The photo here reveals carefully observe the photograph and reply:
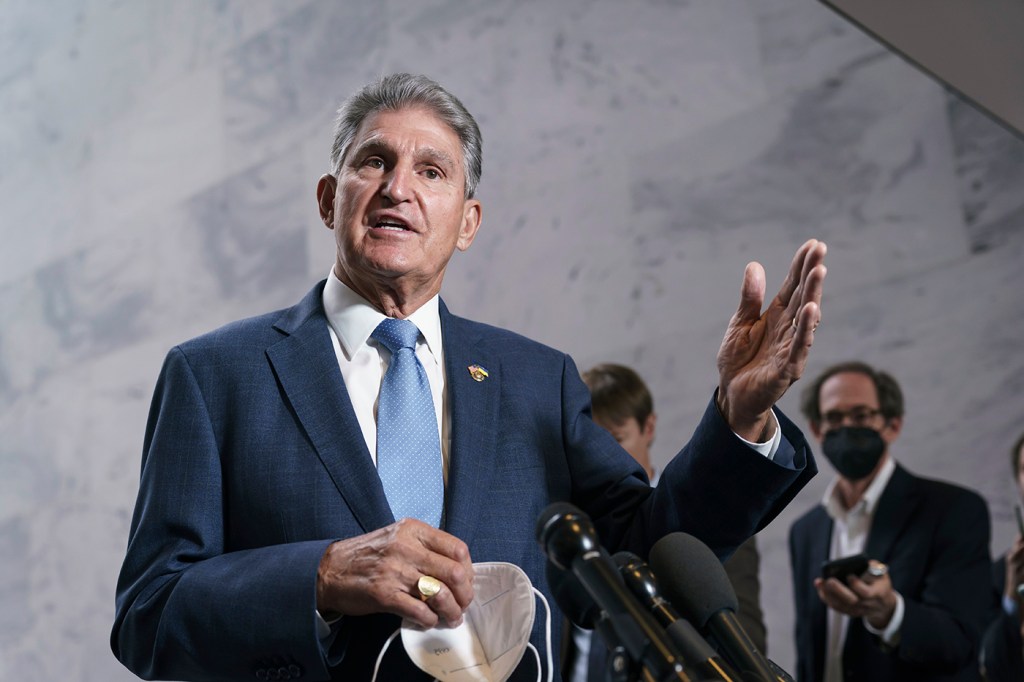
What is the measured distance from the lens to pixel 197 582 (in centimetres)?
164

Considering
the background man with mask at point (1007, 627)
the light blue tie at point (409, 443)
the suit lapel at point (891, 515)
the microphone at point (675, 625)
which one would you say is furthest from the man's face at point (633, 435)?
the microphone at point (675, 625)

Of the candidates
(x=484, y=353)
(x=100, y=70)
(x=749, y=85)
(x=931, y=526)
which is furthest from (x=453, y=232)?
(x=100, y=70)

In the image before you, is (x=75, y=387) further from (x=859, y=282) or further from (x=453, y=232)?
(x=453, y=232)

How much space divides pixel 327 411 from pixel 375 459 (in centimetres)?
11

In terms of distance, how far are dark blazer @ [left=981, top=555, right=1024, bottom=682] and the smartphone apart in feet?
1.69

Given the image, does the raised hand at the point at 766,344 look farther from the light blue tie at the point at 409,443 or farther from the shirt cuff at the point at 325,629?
the shirt cuff at the point at 325,629

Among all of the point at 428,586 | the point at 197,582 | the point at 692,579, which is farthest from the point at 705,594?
the point at 197,582

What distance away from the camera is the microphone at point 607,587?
1.13 m

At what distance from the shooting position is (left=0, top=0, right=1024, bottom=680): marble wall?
470 centimetres

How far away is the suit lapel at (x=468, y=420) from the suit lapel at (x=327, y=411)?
0.38ft

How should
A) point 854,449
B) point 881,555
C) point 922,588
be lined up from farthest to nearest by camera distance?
point 854,449, point 881,555, point 922,588

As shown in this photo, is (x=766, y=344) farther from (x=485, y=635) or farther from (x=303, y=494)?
(x=303, y=494)

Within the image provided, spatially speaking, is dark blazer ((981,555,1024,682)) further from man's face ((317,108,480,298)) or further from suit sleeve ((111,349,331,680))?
suit sleeve ((111,349,331,680))

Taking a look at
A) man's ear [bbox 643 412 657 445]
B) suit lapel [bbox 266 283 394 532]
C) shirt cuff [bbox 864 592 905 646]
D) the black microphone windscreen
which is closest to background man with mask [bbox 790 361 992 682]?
shirt cuff [bbox 864 592 905 646]
